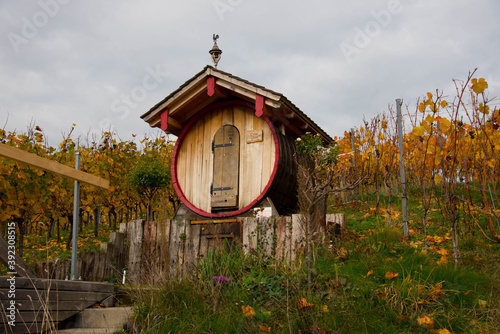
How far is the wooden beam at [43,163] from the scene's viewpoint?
13.9ft

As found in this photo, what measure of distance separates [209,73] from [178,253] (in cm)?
319

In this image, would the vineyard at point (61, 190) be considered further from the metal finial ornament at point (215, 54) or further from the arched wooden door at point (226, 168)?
the metal finial ornament at point (215, 54)

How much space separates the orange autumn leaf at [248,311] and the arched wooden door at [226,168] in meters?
3.47

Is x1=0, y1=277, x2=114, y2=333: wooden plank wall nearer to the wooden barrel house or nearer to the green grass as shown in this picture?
the green grass

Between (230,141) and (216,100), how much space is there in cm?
93

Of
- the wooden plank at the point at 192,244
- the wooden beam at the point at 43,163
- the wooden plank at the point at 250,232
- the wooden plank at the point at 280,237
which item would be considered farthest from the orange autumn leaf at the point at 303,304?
the wooden plank at the point at 192,244

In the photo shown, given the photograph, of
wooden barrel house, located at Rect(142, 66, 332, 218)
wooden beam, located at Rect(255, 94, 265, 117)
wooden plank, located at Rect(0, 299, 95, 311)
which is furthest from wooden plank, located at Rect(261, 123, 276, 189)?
wooden plank, located at Rect(0, 299, 95, 311)

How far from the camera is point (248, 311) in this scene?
4.10 metres

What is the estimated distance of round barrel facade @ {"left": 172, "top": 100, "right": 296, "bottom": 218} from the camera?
7.36m

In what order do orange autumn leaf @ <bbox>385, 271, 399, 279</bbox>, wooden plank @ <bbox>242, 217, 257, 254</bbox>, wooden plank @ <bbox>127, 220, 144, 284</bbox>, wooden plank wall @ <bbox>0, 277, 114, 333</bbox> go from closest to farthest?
wooden plank wall @ <bbox>0, 277, 114, 333</bbox>, orange autumn leaf @ <bbox>385, 271, 399, 279</bbox>, wooden plank @ <bbox>242, 217, 257, 254</bbox>, wooden plank @ <bbox>127, 220, 144, 284</bbox>

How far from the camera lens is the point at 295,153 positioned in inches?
297

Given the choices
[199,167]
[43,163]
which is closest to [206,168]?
[199,167]

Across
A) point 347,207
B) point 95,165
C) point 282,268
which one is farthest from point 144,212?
point 282,268

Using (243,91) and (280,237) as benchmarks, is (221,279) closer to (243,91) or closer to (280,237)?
(280,237)
